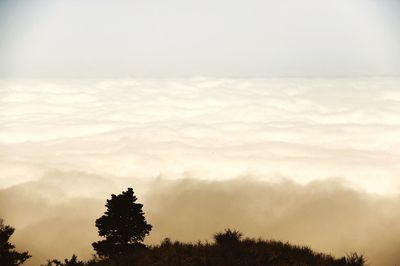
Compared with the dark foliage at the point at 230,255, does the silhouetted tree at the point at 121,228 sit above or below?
above

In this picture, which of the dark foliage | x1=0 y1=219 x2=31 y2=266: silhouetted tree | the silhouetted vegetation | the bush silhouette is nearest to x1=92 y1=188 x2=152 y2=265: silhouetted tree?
the silhouetted vegetation

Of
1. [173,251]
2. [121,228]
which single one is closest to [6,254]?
[121,228]

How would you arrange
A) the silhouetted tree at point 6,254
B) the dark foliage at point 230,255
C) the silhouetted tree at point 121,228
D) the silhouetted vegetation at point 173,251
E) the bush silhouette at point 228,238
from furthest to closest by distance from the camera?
the silhouetted tree at point 6,254 < the silhouetted tree at point 121,228 < the bush silhouette at point 228,238 < the silhouetted vegetation at point 173,251 < the dark foliage at point 230,255

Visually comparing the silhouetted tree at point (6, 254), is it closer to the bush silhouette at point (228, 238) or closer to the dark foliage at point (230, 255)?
the dark foliage at point (230, 255)

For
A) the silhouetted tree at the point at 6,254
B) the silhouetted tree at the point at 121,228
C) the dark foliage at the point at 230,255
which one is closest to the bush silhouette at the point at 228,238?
the dark foliage at the point at 230,255

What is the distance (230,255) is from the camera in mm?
14203

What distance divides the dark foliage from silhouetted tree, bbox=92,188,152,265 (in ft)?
2.70

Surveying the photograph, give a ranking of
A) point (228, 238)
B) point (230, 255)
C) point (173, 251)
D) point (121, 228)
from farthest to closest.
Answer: point (121, 228), point (228, 238), point (173, 251), point (230, 255)

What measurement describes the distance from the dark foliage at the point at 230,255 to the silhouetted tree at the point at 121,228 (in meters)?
0.82

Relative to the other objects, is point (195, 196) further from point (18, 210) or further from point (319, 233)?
point (18, 210)

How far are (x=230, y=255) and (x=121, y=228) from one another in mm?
5534

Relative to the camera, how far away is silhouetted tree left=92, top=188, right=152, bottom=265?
676 inches

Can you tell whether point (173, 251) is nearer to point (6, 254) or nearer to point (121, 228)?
point (121, 228)

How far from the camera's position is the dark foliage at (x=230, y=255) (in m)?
13.6
